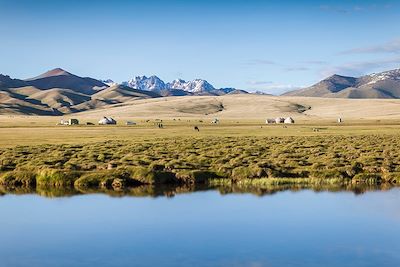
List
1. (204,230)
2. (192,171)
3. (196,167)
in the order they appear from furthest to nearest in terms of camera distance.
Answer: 1. (196,167)
2. (192,171)
3. (204,230)

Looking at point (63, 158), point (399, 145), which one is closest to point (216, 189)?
point (63, 158)

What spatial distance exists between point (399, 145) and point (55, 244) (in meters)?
52.7

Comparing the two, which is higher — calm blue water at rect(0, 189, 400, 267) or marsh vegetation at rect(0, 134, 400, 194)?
marsh vegetation at rect(0, 134, 400, 194)

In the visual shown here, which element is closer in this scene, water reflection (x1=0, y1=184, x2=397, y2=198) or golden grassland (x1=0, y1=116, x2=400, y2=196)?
water reflection (x1=0, y1=184, x2=397, y2=198)

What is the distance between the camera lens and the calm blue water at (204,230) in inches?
946

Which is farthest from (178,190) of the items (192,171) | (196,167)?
(196,167)

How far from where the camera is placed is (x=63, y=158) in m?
54.0

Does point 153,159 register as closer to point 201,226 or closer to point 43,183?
point 43,183

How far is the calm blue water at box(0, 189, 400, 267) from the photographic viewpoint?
24.0 meters

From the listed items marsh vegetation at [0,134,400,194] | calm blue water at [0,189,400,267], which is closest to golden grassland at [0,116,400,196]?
marsh vegetation at [0,134,400,194]

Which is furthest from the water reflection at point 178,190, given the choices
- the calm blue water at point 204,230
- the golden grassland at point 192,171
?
the calm blue water at point 204,230

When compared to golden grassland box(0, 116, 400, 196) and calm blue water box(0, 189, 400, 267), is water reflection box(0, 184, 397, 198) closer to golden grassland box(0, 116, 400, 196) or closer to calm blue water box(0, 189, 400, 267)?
golden grassland box(0, 116, 400, 196)

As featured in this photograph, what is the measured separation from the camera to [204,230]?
95.3 ft

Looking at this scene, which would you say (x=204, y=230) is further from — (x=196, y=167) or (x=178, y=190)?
(x=196, y=167)
